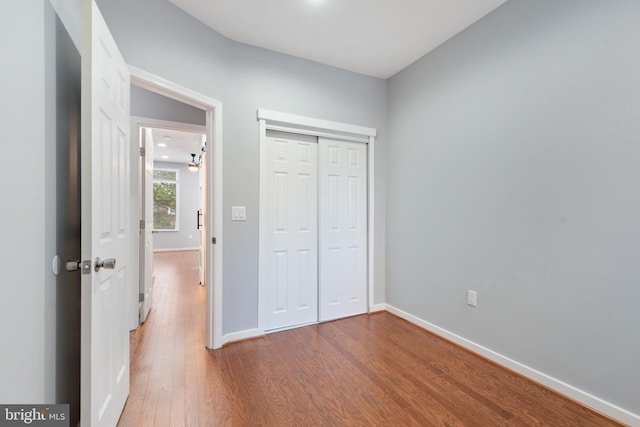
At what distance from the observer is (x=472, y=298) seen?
2.37 metres

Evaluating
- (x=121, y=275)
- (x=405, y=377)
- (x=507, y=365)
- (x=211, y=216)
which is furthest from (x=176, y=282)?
(x=507, y=365)

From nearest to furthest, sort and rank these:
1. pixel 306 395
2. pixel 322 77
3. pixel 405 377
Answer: pixel 306 395 → pixel 405 377 → pixel 322 77

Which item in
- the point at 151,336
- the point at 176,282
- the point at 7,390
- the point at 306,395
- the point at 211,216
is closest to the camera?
the point at 7,390

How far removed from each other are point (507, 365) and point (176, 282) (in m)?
4.72

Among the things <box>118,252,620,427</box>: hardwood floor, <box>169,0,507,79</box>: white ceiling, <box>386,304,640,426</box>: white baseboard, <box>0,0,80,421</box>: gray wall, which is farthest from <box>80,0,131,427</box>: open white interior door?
<box>386,304,640,426</box>: white baseboard

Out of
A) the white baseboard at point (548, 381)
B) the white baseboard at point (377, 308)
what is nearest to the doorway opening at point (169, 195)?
the white baseboard at point (377, 308)

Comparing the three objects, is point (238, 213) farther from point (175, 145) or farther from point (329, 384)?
point (175, 145)

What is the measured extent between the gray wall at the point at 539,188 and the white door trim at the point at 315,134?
0.57 metres

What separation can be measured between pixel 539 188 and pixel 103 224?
2643mm

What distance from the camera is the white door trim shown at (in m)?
2.62

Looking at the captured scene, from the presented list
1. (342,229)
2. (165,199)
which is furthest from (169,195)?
(342,229)

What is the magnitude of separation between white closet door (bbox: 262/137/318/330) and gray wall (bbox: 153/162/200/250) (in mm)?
6950

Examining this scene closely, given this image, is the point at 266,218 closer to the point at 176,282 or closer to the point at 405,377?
→ the point at 405,377

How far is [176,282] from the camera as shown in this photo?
4.74 meters
